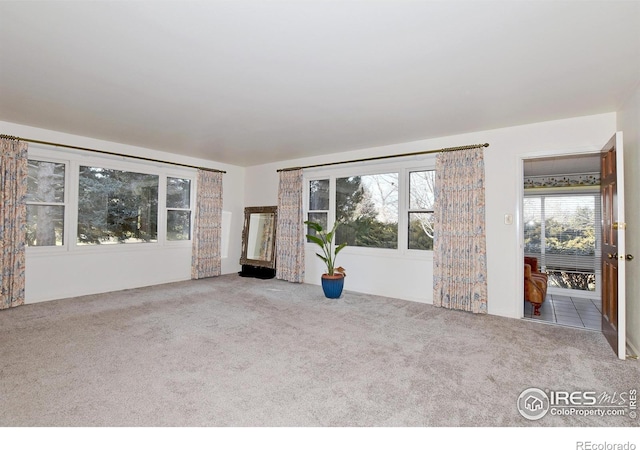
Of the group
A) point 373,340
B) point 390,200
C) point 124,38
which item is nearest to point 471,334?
point 373,340

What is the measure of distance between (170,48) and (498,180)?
3.99 m

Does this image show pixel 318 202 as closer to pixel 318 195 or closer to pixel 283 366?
pixel 318 195

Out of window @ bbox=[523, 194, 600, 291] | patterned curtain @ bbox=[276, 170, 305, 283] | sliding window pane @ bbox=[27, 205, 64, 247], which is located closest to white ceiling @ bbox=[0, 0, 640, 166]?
sliding window pane @ bbox=[27, 205, 64, 247]

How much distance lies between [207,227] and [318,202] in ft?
7.59

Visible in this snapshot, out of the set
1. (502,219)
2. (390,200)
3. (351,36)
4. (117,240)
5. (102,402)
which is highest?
(351,36)

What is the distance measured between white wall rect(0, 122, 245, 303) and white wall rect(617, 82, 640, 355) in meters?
6.34

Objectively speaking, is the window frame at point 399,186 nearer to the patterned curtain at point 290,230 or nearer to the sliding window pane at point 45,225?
the patterned curtain at point 290,230

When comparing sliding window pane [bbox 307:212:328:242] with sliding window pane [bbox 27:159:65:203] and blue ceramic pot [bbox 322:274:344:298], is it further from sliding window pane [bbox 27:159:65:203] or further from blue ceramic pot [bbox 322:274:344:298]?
sliding window pane [bbox 27:159:65:203]

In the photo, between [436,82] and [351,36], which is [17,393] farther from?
[436,82]

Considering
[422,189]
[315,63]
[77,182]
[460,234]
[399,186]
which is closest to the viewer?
[315,63]

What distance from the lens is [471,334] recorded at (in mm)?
3297

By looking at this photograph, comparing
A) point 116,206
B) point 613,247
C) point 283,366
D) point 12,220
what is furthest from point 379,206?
point 12,220

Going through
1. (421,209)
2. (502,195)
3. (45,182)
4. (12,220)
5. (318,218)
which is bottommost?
(12,220)

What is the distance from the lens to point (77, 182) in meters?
4.66
